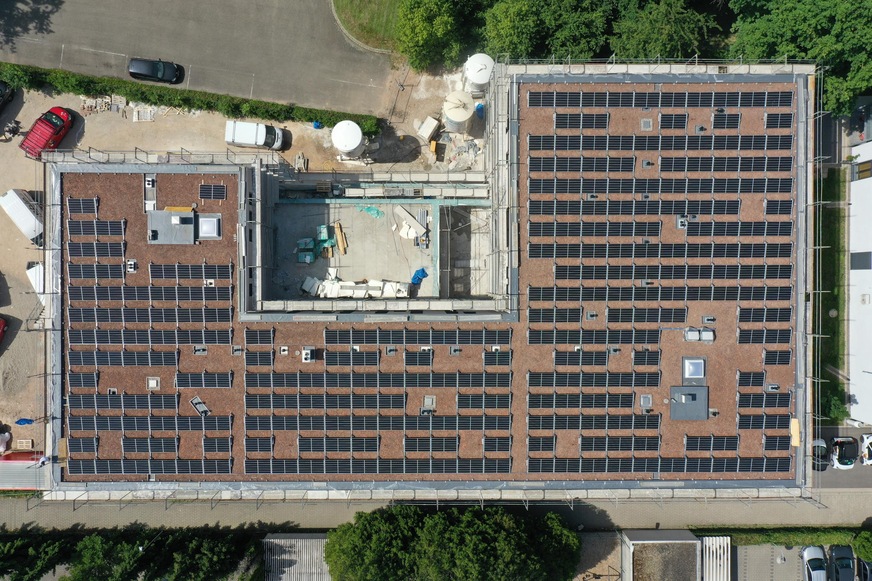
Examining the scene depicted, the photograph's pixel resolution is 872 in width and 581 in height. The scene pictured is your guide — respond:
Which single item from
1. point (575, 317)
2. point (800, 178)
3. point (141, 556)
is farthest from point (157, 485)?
point (800, 178)

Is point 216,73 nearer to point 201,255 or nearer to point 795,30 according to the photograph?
point 201,255

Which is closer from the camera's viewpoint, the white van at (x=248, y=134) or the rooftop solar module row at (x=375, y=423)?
the rooftop solar module row at (x=375, y=423)

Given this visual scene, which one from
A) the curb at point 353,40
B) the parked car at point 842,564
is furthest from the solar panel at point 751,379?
the curb at point 353,40

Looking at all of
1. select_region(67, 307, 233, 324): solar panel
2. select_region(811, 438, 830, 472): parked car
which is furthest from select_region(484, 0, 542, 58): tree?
select_region(811, 438, 830, 472): parked car

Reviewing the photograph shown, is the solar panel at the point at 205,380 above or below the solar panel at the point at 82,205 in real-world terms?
below

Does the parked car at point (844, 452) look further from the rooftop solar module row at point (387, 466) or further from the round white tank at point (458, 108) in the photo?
the round white tank at point (458, 108)

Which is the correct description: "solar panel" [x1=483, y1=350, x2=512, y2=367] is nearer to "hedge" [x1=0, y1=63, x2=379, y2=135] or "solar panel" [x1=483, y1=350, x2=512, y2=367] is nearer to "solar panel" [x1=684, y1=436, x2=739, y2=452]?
"solar panel" [x1=684, y1=436, x2=739, y2=452]
